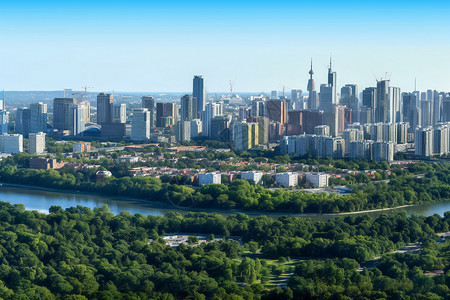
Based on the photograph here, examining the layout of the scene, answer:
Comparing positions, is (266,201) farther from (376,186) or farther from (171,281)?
(171,281)

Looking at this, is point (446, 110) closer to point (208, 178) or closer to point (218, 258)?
point (208, 178)

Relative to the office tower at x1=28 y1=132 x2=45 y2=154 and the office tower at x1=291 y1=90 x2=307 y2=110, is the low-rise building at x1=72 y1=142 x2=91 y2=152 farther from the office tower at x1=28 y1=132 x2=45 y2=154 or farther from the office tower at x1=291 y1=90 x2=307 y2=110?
the office tower at x1=291 y1=90 x2=307 y2=110

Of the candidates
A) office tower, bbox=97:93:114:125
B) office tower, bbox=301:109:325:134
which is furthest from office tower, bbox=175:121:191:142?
office tower, bbox=97:93:114:125

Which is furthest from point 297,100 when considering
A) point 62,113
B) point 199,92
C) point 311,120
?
point 62,113

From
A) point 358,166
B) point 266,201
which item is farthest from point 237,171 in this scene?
point 266,201

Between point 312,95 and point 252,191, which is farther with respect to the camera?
point 312,95

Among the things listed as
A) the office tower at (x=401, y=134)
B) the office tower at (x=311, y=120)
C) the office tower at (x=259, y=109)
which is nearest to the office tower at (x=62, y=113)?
the office tower at (x=259, y=109)
